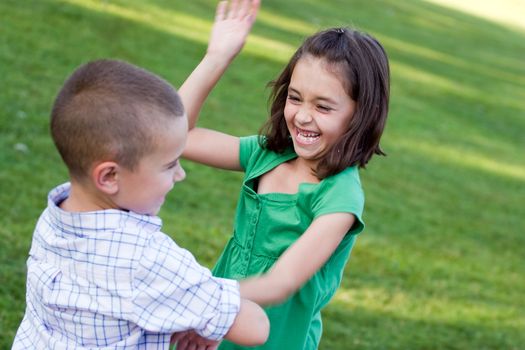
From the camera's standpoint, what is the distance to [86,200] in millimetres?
2059

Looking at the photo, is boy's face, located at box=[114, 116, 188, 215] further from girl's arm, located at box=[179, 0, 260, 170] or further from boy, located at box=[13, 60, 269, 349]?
girl's arm, located at box=[179, 0, 260, 170]

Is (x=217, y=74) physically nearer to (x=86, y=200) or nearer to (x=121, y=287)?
(x=86, y=200)

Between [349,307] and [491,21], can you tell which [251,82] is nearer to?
[349,307]

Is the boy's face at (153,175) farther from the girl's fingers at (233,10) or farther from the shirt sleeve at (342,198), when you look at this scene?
the girl's fingers at (233,10)

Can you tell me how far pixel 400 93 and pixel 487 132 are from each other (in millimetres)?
1502

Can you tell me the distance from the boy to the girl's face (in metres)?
0.69

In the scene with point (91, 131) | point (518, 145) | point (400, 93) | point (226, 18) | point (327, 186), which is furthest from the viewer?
point (400, 93)

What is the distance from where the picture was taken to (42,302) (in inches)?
82.1

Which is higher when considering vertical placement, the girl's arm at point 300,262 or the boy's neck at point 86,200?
the boy's neck at point 86,200

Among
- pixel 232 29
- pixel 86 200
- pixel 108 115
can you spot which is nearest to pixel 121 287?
pixel 86 200

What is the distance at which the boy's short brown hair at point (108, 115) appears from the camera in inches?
77.4

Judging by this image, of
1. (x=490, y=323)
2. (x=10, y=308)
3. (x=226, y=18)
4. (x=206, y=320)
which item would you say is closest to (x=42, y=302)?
(x=206, y=320)

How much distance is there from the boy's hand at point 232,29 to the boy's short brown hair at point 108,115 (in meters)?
0.83

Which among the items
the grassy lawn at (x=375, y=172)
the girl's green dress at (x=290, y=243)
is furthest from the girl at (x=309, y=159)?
the grassy lawn at (x=375, y=172)
